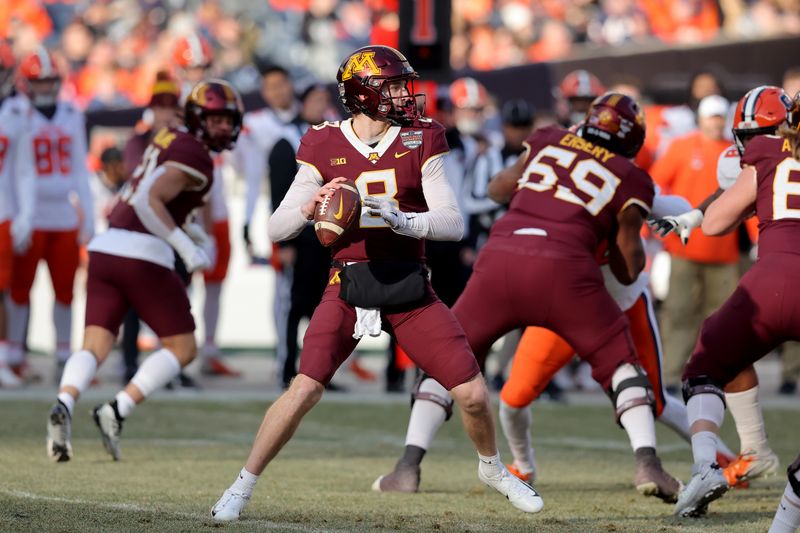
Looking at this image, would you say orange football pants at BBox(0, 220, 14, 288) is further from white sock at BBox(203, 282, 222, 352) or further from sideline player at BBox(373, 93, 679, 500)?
sideline player at BBox(373, 93, 679, 500)

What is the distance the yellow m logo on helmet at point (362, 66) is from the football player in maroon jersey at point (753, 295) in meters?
1.50

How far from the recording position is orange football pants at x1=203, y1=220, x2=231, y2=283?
460 inches

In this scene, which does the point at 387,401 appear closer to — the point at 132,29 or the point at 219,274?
the point at 219,274

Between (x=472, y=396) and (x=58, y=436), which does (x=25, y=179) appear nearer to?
(x=58, y=436)

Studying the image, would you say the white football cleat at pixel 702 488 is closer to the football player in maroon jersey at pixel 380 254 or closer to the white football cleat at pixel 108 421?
the football player in maroon jersey at pixel 380 254

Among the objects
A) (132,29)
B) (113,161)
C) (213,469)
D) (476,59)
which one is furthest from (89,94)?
(213,469)

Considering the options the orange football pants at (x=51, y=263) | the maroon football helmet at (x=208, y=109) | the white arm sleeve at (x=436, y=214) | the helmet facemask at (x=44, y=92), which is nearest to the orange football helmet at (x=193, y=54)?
the helmet facemask at (x=44, y=92)

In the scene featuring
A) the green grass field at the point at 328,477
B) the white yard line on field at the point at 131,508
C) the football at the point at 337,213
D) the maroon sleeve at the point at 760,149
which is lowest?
the green grass field at the point at 328,477

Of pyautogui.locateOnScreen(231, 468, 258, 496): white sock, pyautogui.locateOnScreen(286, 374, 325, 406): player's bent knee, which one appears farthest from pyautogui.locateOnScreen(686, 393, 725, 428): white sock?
pyautogui.locateOnScreen(231, 468, 258, 496): white sock

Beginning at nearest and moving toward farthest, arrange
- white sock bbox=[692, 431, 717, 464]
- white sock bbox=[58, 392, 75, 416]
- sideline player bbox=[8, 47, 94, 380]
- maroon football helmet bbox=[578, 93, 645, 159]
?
white sock bbox=[692, 431, 717, 464], maroon football helmet bbox=[578, 93, 645, 159], white sock bbox=[58, 392, 75, 416], sideline player bbox=[8, 47, 94, 380]

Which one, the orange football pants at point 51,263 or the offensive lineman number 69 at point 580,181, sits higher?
the offensive lineman number 69 at point 580,181

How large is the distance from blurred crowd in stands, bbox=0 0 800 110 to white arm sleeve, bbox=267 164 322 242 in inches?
502

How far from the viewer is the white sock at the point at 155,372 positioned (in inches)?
303

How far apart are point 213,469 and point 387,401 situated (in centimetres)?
329
